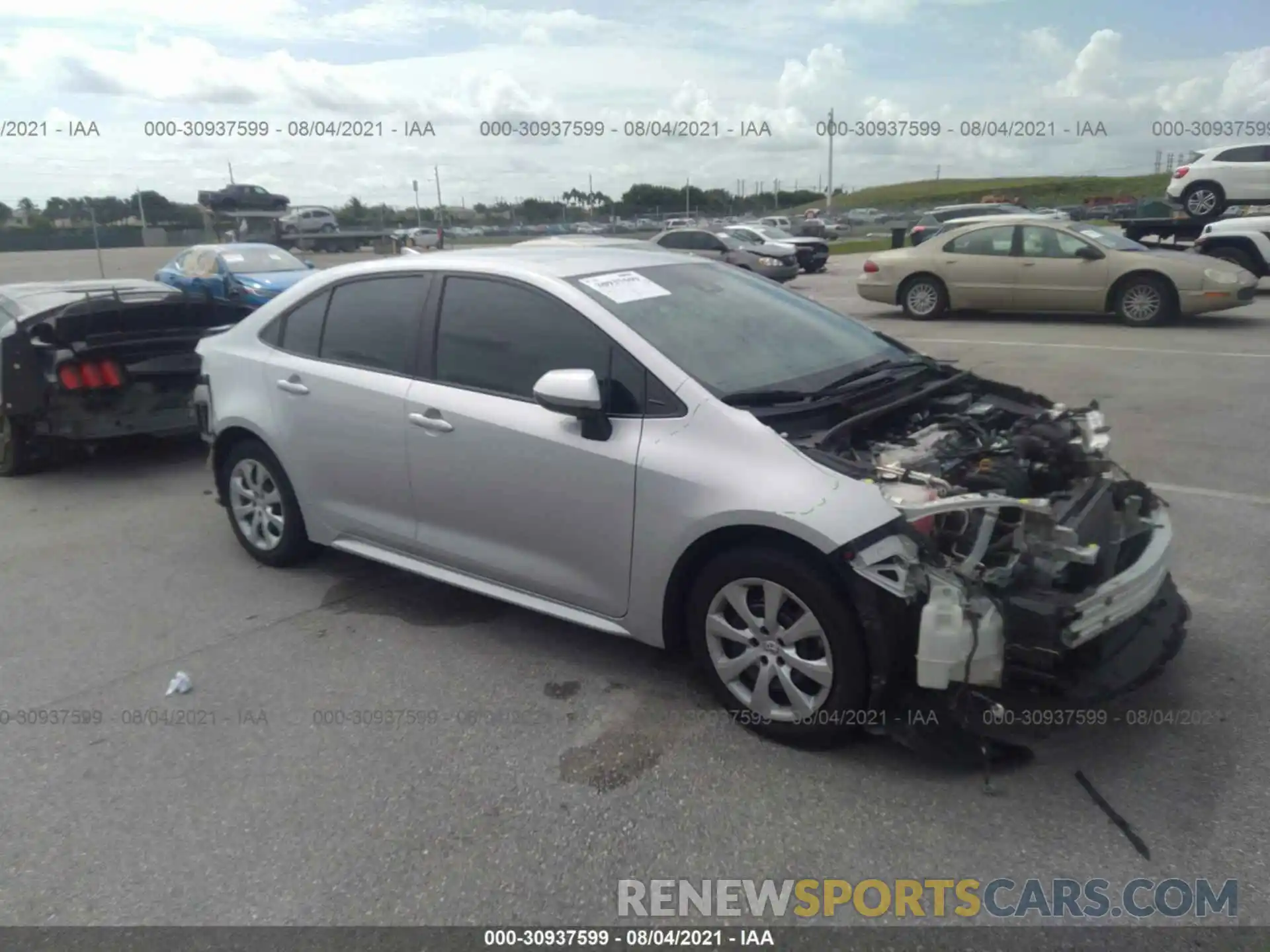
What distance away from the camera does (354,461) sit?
4.68 m

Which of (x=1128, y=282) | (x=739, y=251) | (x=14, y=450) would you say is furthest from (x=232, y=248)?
A: (x=1128, y=282)

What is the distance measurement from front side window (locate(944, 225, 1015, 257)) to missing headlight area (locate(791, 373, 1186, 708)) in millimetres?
11421

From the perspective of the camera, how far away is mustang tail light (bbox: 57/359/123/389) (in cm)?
721

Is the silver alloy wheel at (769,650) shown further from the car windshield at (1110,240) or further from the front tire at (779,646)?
the car windshield at (1110,240)

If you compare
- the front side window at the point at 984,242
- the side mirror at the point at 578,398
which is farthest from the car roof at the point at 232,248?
the side mirror at the point at 578,398

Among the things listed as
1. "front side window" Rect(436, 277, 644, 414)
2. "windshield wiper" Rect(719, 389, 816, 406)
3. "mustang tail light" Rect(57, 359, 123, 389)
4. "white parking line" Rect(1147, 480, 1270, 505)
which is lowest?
"white parking line" Rect(1147, 480, 1270, 505)

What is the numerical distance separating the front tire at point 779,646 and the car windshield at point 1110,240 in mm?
12291

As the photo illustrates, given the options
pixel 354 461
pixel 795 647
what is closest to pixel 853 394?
pixel 795 647

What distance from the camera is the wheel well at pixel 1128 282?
13133 millimetres

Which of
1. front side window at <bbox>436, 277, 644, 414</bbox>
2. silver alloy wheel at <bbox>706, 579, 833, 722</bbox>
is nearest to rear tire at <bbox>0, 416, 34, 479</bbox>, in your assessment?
front side window at <bbox>436, 277, 644, 414</bbox>

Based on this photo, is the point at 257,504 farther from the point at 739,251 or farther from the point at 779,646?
the point at 739,251

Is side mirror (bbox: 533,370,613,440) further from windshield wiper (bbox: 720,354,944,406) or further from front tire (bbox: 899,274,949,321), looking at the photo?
front tire (bbox: 899,274,949,321)

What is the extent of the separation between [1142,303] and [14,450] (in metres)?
12.9

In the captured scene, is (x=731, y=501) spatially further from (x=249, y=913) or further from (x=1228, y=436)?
(x=1228, y=436)
